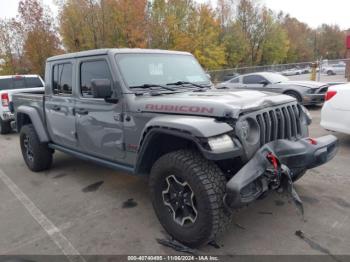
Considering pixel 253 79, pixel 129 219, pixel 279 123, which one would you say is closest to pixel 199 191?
pixel 279 123

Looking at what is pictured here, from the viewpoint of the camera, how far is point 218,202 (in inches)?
99.7

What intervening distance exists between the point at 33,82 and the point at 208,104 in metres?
8.65

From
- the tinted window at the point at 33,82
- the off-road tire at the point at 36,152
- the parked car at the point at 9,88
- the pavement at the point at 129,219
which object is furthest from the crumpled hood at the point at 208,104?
the tinted window at the point at 33,82

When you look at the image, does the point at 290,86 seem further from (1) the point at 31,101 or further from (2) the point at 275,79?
(1) the point at 31,101

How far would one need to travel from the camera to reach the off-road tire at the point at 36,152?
16.7 feet

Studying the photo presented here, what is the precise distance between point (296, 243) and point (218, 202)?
0.97 meters

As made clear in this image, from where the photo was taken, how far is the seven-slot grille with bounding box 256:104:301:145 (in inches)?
111

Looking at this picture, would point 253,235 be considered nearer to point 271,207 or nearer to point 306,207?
point 271,207

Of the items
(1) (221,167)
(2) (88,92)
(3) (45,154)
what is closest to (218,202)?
(1) (221,167)

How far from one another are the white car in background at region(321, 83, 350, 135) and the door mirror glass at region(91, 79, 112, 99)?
411 cm

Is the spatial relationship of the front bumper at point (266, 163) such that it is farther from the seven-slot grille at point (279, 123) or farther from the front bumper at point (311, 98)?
the front bumper at point (311, 98)

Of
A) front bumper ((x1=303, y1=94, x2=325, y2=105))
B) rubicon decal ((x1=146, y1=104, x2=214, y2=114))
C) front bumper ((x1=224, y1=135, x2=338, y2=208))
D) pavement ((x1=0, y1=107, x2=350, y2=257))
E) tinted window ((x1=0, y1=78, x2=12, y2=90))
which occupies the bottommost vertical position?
pavement ((x1=0, y1=107, x2=350, y2=257))

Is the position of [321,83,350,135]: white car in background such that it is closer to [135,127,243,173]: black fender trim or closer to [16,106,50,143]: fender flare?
[135,127,243,173]: black fender trim

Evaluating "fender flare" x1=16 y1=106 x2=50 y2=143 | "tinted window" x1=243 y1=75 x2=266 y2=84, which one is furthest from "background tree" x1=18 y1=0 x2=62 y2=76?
"fender flare" x1=16 y1=106 x2=50 y2=143
